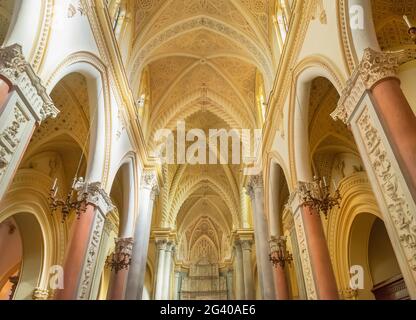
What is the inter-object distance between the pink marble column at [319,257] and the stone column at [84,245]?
4.66 meters

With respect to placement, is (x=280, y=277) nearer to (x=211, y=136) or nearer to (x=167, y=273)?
(x=167, y=273)

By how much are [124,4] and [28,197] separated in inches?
273

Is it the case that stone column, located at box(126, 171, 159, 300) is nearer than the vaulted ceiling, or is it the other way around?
stone column, located at box(126, 171, 159, 300)

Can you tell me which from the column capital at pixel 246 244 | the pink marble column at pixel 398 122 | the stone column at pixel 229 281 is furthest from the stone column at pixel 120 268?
the stone column at pixel 229 281

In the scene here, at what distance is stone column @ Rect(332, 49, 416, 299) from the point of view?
343 centimetres

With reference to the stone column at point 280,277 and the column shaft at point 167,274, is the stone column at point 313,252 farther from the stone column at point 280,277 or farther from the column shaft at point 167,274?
the column shaft at point 167,274

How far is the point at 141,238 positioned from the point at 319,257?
5837 millimetres

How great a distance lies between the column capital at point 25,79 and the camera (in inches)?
147

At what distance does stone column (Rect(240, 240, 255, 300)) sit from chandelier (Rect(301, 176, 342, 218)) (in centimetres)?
797

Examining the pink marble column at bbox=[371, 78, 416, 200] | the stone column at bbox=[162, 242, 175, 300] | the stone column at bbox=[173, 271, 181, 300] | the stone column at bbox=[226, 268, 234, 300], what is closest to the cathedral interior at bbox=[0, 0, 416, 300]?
the pink marble column at bbox=[371, 78, 416, 200]

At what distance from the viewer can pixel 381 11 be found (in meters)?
6.26

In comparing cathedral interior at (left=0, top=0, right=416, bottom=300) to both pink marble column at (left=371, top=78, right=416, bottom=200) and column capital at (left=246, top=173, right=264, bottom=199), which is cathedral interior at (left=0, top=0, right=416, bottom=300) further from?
column capital at (left=246, top=173, right=264, bottom=199)

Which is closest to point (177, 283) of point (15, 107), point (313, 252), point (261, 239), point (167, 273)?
point (167, 273)

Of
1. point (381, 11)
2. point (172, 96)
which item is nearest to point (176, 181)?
point (172, 96)
